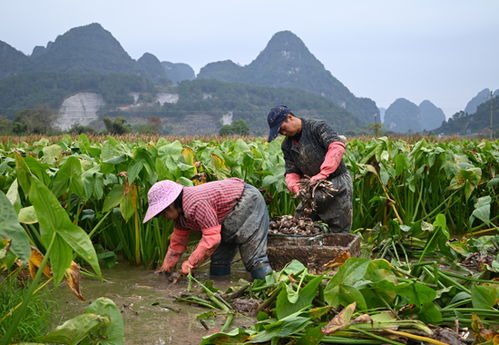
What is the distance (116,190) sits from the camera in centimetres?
384

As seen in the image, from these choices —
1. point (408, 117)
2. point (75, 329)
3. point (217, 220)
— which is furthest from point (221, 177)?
point (408, 117)

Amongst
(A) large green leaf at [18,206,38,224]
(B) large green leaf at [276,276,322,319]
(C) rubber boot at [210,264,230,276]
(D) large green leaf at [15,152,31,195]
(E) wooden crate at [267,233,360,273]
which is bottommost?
(C) rubber boot at [210,264,230,276]

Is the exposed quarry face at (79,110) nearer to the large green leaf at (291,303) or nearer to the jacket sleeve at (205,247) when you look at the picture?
the jacket sleeve at (205,247)

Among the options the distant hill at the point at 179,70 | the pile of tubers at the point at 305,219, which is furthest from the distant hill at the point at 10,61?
the pile of tubers at the point at 305,219

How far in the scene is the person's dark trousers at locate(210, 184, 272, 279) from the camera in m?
3.78

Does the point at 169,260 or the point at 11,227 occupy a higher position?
the point at 11,227

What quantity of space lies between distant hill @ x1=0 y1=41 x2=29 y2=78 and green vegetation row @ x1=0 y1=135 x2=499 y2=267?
112m

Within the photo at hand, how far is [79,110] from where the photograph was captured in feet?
257

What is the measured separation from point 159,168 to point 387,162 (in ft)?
8.85

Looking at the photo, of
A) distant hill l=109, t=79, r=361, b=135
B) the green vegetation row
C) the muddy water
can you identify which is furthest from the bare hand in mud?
distant hill l=109, t=79, r=361, b=135

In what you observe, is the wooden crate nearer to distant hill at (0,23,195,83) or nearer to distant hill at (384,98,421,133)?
distant hill at (0,23,195,83)

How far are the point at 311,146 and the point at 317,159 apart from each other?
0.12 meters

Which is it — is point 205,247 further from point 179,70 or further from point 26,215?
point 179,70

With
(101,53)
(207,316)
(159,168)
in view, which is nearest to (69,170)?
(159,168)
